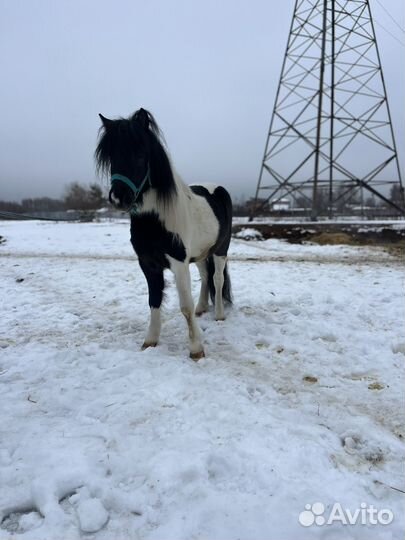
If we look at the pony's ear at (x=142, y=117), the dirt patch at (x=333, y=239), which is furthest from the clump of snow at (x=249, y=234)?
the pony's ear at (x=142, y=117)

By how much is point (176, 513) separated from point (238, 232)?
13248 millimetres

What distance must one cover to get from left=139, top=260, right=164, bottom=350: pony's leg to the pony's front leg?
354 millimetres

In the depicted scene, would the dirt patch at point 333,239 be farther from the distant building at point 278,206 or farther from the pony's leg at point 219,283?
the pony's leg at point 219,283

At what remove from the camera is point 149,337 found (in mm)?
3492

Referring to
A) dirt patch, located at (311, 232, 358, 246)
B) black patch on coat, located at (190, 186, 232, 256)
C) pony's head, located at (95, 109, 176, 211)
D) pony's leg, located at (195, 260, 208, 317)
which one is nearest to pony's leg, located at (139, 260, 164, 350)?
pony's head, located at (95, 109, 176, 211)

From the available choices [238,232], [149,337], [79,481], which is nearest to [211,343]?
[149,337]

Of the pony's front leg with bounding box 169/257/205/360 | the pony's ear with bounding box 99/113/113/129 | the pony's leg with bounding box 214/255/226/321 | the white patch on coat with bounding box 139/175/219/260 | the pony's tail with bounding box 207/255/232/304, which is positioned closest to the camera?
the pony's ear with bounding box 99/113/113/129

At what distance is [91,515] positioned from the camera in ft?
4.98

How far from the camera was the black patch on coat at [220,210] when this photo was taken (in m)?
4.12

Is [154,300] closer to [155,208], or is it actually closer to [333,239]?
[155,208]

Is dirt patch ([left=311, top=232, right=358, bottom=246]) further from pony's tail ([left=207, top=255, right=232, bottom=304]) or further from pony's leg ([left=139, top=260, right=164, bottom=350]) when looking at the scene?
pony's leg ([left=139, top=260, right=164, bottom=350])

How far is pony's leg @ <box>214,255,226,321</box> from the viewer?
432 centimetres

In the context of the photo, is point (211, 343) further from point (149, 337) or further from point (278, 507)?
point (278, 507)

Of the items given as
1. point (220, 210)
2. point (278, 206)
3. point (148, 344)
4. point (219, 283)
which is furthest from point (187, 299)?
point (278, 206)
